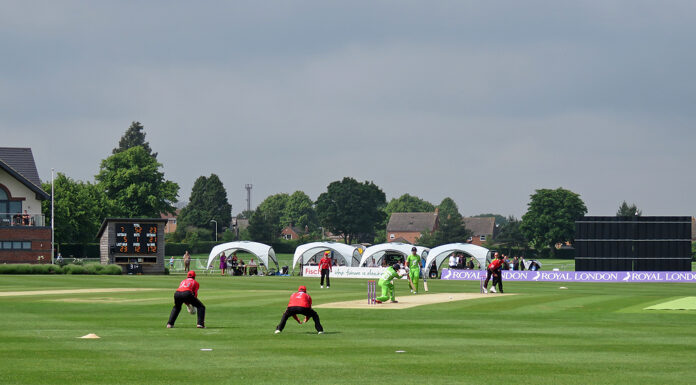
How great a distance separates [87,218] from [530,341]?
96578mm

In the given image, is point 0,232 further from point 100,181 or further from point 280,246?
point 280,246

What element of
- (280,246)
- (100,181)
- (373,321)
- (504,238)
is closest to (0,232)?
(100,181)

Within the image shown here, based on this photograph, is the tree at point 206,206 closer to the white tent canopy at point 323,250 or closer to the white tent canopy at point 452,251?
the white tent canopy at point 323,250

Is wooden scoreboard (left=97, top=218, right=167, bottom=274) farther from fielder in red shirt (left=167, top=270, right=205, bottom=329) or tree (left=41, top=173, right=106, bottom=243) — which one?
fielder in red shirt (left=167, top=270, right=205, bottom=329)

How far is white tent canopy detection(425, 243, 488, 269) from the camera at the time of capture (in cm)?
7506

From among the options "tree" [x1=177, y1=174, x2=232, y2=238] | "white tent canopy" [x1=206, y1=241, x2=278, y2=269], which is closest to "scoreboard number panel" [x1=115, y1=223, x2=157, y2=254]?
"white tent canopy" [x1=206, y1=241, x2=278, y2=269]

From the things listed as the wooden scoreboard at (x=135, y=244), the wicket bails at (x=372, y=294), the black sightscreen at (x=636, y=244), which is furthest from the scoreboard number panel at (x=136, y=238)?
the wicket bails at (x=372, y=294)

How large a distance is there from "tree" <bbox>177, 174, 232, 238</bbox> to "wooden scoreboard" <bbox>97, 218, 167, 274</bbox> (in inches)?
4386

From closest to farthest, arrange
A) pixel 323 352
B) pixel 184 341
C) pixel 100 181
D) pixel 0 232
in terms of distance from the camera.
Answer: pixel 323 352 < pixel 184 341 < pixel 0 232 < pixel 100 181

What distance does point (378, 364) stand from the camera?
17359 mm

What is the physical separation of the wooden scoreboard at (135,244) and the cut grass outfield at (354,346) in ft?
121

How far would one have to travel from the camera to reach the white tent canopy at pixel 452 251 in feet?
246

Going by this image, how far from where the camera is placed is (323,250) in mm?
81688

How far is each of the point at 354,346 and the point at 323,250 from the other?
61.5 metres
